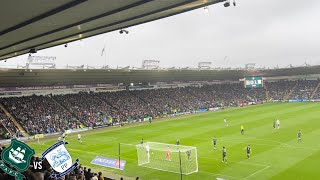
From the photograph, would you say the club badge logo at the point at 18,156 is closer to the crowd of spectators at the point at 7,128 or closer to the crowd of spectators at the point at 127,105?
the crowd of spectators at the point at 7,128

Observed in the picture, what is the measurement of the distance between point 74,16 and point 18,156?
206 inches

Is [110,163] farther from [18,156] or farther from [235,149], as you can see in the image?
[18,156]

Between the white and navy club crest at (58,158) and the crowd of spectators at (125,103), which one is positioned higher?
the white and navy club crest at (58,158)

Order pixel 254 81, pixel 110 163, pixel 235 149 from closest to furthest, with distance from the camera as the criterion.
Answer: pixel 110 163 → pixel 235 149 → pixel 254 81

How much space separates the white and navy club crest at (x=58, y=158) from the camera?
7844 mm

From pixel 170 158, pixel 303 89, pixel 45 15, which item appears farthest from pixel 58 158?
pixel 303 89

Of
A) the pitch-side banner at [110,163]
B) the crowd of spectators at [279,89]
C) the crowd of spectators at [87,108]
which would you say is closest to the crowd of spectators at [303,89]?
the crowd of spectators at [279,89]

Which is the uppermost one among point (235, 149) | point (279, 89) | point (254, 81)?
point (254, 81)

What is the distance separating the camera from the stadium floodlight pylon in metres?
24.9

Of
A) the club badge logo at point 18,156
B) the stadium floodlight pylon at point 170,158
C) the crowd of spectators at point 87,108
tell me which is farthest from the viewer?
the crowd of spectators at point 87,108

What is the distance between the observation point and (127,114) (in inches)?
2490

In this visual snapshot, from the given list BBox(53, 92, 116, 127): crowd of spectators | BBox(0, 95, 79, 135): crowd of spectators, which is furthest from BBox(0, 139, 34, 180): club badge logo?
BBox(53, 92, 116, 127): crowd of spectators

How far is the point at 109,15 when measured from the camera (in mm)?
10508

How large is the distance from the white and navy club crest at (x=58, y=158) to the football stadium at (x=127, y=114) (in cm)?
2
